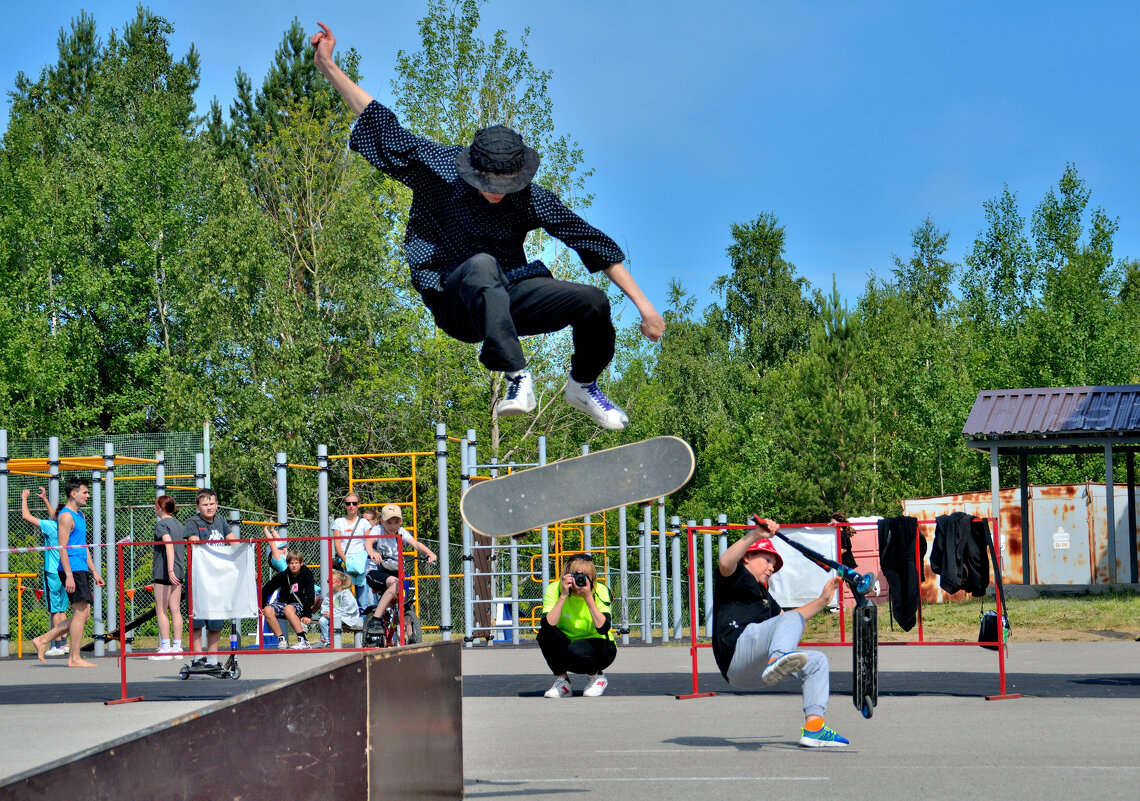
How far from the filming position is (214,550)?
10.5 meters

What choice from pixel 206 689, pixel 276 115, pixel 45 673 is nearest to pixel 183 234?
pixel 276 115

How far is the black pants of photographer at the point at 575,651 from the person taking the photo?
9.81m

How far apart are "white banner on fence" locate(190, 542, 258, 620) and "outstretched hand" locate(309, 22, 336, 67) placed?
260 inches

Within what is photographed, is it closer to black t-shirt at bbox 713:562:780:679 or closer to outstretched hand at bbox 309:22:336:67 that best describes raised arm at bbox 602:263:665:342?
outstretched hand at bbox 309:22:336:67

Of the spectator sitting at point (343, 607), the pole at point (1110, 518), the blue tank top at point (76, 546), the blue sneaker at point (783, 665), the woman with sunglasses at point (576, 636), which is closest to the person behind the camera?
the blue sneaker at point (783, 665)

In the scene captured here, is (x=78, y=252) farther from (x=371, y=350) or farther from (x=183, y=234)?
(x=371, y=350)

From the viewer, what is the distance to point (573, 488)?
4.71 m

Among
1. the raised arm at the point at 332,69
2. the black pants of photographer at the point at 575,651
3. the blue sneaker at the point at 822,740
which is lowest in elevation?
the blue sneaker at the point at 822,740

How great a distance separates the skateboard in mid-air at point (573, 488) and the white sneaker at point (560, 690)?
17.9ft

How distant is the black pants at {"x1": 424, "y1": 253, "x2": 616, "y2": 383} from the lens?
423 cm

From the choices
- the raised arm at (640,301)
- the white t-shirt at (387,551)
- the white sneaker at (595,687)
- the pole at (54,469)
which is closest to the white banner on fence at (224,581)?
the white t-shirt at (387,551)

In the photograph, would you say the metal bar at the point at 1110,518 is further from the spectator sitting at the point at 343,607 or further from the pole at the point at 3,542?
the pole at the point at 3,542

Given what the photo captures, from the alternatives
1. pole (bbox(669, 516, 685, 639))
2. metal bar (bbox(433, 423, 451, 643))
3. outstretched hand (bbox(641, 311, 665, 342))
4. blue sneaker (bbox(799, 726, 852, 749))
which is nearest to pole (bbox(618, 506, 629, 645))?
pole (bbox(669, 516, 685, 639))

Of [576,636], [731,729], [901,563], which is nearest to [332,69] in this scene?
[731,729]
